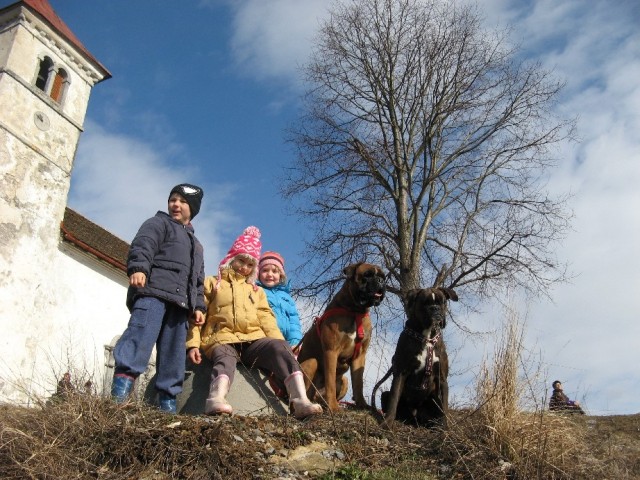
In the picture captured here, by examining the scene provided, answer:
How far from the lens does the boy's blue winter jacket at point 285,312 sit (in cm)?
648

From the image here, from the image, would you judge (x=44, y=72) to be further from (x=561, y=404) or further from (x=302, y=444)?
(x=561, y=404)

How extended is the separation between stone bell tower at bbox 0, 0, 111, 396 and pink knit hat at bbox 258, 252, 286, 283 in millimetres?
13983

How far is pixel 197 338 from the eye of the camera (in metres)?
5.13

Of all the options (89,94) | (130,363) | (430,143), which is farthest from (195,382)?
(89,94)

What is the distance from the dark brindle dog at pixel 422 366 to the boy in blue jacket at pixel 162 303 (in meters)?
1.83

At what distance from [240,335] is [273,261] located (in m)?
1.54

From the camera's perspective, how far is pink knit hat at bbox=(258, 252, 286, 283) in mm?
6531

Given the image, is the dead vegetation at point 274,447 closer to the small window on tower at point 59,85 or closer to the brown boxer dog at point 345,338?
the brown boxer dog at point 345,338

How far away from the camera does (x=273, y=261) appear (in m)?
6.55

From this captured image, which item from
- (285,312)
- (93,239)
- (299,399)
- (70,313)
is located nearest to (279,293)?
(285,312)

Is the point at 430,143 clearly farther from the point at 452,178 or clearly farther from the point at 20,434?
the point at 20,434

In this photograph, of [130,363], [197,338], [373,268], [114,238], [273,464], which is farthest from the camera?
[114,238]

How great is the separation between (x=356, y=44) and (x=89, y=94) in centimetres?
1226

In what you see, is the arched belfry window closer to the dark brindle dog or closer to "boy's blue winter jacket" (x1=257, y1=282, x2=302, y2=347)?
"boy's blue winter jacket" (x1=257, y1=282, x2=302, y2=347)
